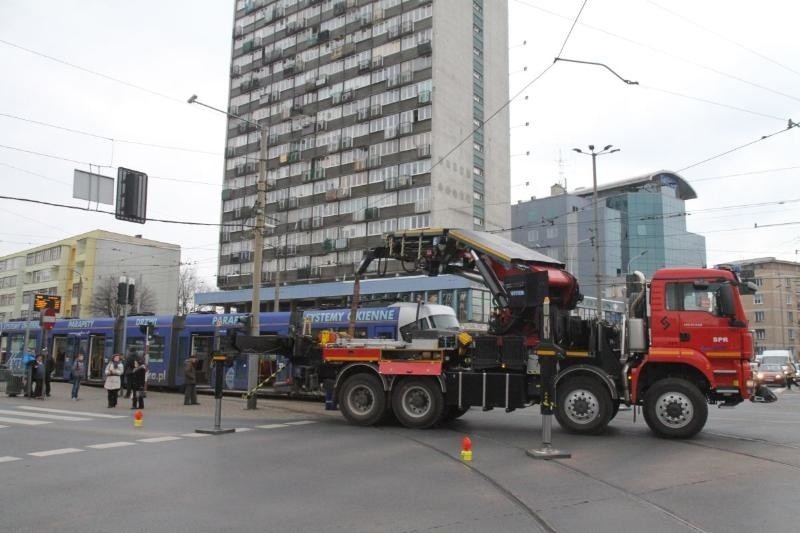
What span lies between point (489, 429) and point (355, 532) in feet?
26.9

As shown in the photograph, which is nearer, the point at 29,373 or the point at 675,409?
the point at 675,409

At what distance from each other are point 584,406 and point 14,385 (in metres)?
18.9

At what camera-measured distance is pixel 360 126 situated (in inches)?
2554

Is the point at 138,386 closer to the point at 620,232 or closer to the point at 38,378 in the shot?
the point at 38,378

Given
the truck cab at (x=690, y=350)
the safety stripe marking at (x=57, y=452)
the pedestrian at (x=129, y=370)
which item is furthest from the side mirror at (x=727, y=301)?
the pedestrian at (x=129, y=370)

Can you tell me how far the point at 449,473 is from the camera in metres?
8.55

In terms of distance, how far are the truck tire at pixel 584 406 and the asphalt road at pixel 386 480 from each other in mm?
311

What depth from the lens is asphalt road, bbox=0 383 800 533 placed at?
621 cm

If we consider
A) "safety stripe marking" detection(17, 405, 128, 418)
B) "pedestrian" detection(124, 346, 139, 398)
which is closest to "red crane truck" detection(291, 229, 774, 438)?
"safety stripe marking" detection(17, 405, 128, 418)

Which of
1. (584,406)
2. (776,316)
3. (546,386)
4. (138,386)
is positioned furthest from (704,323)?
(776,316)

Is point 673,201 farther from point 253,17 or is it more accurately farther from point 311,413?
point 311,413

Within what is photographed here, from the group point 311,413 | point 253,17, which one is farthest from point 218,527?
point 253,17

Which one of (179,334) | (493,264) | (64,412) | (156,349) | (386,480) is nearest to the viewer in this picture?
(386,480)

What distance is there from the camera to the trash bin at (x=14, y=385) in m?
21.5
